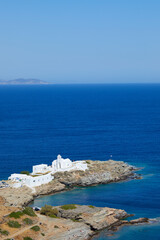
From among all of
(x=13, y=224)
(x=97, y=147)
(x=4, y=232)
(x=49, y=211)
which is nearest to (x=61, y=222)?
(x=49, y=211)

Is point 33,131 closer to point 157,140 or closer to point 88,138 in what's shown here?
point 88,138

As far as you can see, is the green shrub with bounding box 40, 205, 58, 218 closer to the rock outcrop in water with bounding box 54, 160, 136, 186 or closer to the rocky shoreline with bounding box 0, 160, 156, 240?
the rocky shoreline with bounding box 0, 160, 156, 240

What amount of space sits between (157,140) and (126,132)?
681 inches

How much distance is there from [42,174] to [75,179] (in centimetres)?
681

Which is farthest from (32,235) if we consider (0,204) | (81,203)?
(81,203)

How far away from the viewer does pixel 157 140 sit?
126m

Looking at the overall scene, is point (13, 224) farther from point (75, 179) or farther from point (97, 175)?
point (97, 175)

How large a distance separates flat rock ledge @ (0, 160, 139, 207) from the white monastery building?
1.02m

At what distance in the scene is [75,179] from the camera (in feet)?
270

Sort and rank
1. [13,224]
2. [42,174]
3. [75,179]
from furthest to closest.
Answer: [75,179], [42,174], [13,224]

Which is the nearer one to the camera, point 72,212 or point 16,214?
point 16,214

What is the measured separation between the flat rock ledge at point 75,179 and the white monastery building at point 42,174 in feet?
3.34

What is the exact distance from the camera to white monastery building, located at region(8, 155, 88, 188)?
3041 inches

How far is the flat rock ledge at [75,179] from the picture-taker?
70.9m
